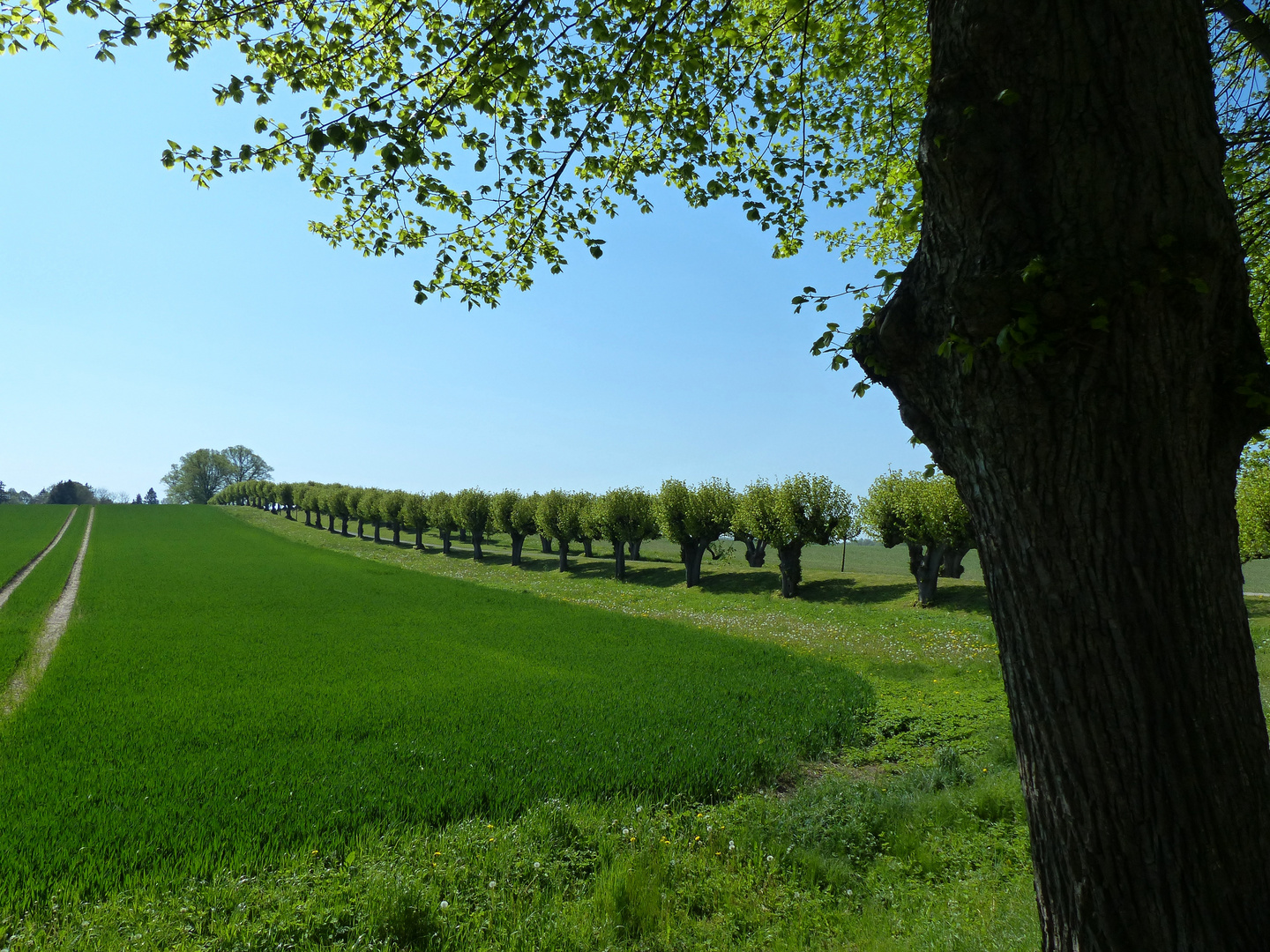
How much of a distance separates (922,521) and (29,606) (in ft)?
130

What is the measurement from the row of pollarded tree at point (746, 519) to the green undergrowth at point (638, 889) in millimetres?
23377

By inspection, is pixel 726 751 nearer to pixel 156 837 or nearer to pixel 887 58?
pixel 156 837

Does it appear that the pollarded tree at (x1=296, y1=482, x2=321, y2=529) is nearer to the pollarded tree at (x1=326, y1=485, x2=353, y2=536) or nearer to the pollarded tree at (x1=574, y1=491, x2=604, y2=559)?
the pollarded tree at (x1=326, y1=485, x2=353, y2=536)

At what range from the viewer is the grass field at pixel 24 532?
40.8 meters

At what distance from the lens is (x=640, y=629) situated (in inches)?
884

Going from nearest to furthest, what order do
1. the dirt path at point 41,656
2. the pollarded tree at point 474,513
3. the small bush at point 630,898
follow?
the small bush at point 630,898 → the dirt path at point 41,656 → the pollarded tree at point 474,513

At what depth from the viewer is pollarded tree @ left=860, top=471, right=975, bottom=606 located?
29922 millimetres

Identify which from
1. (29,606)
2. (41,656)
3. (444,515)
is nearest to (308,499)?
(444,515)

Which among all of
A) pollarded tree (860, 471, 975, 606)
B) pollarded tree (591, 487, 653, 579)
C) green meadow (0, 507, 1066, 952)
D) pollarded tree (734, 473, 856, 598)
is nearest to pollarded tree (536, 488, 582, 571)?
pollarded tree (591, 487, 653, 579)

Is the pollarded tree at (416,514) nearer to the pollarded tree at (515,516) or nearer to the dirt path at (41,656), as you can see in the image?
the pollarded tree at (515,516)

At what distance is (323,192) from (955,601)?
102ft

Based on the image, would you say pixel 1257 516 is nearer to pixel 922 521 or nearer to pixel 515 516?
pixel 922 521

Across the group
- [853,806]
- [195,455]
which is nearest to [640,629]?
[853,806]

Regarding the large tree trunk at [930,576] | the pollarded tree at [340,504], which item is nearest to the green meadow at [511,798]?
the large tree trunk at [930,576]
